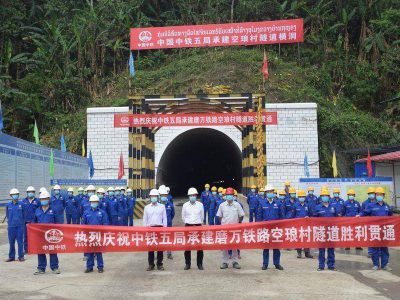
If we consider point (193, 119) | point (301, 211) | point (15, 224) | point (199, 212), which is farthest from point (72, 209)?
point (193, 119)

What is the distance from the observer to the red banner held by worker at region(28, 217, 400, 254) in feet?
34.4

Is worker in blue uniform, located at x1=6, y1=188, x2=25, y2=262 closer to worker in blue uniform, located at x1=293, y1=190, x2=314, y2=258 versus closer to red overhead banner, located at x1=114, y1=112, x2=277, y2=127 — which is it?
worker in blue uniform, located at x1=293, y1=190, x2=314, y2=258

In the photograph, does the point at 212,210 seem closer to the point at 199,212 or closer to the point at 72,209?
the point at 72,209

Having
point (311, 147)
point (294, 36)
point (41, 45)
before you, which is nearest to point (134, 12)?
point (41, 45)

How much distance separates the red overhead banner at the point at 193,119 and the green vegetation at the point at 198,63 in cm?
977

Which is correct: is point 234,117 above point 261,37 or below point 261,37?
below

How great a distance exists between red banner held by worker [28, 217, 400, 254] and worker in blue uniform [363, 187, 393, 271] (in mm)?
336

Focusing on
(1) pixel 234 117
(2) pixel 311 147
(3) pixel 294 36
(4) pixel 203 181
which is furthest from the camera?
(4) pixel 203 181

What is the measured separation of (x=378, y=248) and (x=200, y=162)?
116 ft

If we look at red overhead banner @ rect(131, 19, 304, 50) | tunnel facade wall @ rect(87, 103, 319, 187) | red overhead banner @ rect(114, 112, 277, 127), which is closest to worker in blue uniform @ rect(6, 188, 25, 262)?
red overhead banner @ rect(114, 112, 277, 127)

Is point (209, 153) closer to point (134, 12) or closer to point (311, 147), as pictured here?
point (134, 12)

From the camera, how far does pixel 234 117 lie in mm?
22906

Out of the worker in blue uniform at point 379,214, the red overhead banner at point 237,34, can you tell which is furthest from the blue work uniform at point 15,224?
the red overhead banner at point 237,34

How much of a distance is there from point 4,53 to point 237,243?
3413 centimetres
